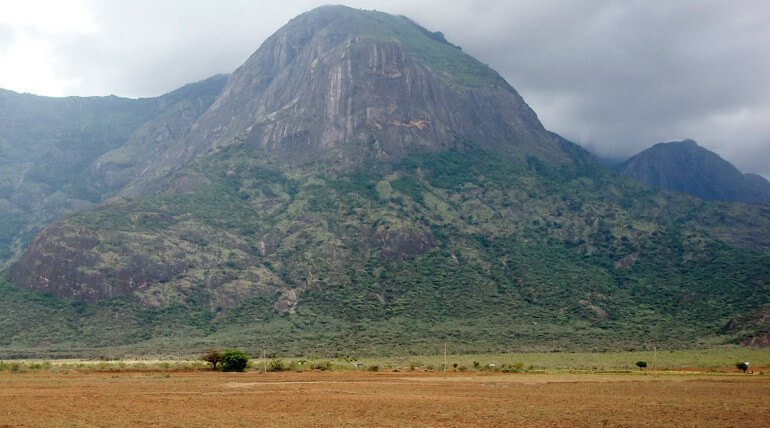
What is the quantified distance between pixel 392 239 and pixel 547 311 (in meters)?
43.2

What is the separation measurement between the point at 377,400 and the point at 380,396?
291 cm

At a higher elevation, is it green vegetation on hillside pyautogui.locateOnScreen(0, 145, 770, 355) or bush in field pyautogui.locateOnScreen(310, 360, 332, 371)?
green vegetation on hillside pyautogui.locateOnScreen(0, 145, 770, 355)

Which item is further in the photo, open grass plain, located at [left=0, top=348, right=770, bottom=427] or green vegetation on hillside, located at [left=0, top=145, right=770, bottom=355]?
green vegetation on hillside, located at [left=0, top=145, right=770, bottom=355]

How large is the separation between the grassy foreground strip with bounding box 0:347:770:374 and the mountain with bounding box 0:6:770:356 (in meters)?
12.4

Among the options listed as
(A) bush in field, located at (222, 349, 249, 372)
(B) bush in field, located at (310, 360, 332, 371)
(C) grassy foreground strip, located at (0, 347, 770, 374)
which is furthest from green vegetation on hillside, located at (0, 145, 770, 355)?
(A) bush in field, located at (222, 349, 249, 372)

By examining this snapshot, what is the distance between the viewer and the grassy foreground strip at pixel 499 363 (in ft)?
244

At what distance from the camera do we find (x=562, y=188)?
192m

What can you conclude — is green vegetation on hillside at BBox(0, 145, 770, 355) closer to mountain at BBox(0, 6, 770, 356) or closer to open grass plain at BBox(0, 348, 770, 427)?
mountain at BBox(0, 6, 770, 356)

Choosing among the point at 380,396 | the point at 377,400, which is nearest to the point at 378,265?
the point at 380,396

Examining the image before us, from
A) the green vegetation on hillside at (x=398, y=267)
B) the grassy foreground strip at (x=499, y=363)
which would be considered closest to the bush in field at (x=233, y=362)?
the grassy foreground strip at (x=499, y=363)

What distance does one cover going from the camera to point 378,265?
152m

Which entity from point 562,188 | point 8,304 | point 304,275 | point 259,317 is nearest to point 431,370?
point 259,317

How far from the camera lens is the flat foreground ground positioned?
34.9 metres

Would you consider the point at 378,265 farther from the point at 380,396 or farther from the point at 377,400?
the point at 377,400
